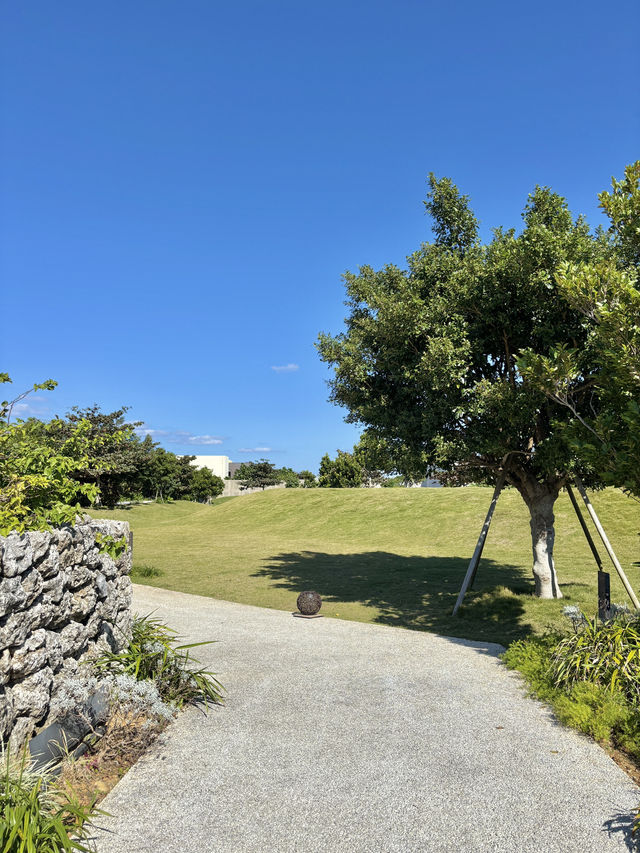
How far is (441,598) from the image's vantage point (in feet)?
58.3

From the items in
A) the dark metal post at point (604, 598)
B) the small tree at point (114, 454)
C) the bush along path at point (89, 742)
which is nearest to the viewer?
the bush along path at point (89, 742)

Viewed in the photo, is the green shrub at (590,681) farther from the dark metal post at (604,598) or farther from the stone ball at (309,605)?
the stone ball at (309,605)

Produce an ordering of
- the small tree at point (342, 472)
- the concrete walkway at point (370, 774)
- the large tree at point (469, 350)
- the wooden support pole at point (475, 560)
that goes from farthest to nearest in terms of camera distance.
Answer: the small tree at point (342, 472) < the wooden support pole at point (475, 560) < the large tree at point (469, 350) < the concrete walkway at point (370, 774)

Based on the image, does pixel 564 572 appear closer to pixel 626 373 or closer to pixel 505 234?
pixel 505 234

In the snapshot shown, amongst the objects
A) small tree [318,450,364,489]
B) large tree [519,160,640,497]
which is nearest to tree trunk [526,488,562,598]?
large tree [519,160,640,497]

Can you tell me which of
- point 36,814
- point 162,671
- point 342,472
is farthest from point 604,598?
point 342,472

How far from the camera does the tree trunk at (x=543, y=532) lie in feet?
53.2

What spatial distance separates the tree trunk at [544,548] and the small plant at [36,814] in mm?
14122

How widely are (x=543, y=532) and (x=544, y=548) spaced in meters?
0.47

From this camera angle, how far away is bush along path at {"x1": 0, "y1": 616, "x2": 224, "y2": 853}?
4.33 metres

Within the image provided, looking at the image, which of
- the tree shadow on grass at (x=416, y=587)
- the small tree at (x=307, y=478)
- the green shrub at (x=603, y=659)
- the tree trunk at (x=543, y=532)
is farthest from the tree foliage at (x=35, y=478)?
the small tree at (x=307, y=478)

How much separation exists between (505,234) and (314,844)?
1433cm

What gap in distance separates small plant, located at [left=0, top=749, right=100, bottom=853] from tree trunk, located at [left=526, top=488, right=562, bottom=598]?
1412 centimetres

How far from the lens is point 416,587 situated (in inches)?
777
